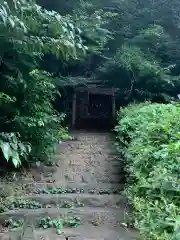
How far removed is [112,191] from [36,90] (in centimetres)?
135

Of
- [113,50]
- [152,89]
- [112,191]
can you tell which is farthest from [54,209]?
[113,50]

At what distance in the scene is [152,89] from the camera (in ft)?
20.2

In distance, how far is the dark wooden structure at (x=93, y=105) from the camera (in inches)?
253

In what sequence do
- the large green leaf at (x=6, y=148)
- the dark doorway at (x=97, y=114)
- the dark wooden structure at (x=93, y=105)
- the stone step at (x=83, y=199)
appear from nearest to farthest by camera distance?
the large green leaf at (x=6, y=148) → the stone step at (x=83, y=199) → the dark wooden structure at (x=93, y=105) → the dark doorway at (x=97, y=114)

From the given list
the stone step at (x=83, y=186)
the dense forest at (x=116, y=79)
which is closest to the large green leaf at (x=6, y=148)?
the dense forest at (x=116, y=79)

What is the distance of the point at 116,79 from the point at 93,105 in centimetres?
81

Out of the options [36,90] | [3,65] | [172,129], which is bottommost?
[172,129]

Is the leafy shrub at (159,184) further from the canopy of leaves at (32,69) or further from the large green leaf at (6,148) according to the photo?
the canopy of leaves at (32,69)

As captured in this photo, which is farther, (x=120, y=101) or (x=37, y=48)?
(x=120, y=101)

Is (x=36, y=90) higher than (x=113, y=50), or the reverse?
(x=113, y=50)

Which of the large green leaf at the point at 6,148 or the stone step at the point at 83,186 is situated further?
the stone step at the point at 83,186

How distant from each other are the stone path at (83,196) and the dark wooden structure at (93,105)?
2219mm

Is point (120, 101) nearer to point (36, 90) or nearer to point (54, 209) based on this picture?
point (36, 90)

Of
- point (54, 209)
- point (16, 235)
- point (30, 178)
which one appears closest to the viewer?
point (16, 235)
